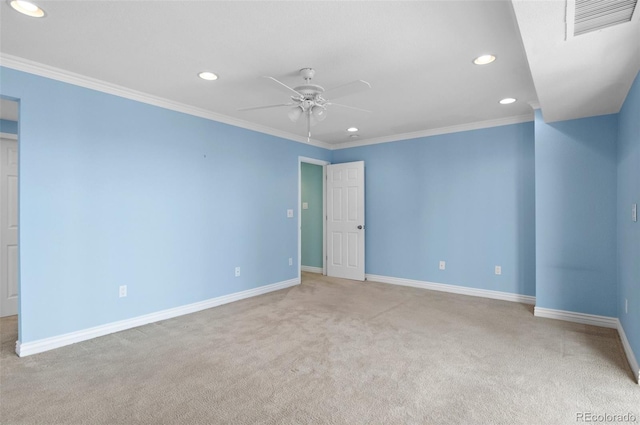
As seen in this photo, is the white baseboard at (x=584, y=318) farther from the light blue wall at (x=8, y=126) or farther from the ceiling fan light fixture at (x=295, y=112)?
the light blue wall at (x=8, y=126)

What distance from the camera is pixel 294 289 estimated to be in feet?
17.0

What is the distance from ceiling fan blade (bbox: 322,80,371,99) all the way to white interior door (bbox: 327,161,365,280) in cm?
308

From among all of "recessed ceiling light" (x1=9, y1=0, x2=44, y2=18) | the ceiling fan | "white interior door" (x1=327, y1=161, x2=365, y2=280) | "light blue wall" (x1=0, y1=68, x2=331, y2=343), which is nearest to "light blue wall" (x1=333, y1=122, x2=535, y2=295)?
"white interior door" (x1=327, y1=161, x2=365, y2=280)

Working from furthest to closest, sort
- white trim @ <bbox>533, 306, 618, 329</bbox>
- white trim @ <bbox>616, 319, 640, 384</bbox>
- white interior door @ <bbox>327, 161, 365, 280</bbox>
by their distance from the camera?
white interior door @ <bbox>327, 161, 365, 280</bbox> → white trim @ <bbox>533, 306, 618, 329</bbox> → white trim @ <bbox>616, 319, 640, 384</bbox>

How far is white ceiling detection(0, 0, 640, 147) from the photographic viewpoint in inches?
79.9

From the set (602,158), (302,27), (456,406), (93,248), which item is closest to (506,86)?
(602,158)

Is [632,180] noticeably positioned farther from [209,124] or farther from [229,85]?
[209,124]

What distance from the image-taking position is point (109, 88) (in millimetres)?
3289

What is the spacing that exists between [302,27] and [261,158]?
282 centimetres

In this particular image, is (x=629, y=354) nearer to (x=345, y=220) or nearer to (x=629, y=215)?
(x=629, y=215)

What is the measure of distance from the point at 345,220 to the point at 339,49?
375 cm

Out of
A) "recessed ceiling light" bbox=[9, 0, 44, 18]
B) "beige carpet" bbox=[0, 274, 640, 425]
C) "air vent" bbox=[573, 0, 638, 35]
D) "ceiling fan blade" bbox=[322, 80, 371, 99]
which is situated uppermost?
"recessed ceiling light" bbox=[9, 0, 44, 18]

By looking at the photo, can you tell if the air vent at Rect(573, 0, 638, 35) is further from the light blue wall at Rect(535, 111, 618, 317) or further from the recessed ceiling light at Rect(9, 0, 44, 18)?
the recessed ceiling light at Rect(9, 0, 44, 18)

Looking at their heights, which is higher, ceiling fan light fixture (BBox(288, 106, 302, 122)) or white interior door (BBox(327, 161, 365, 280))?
ceiling fan light fixture (BBox(288, 106, 302, 122))
